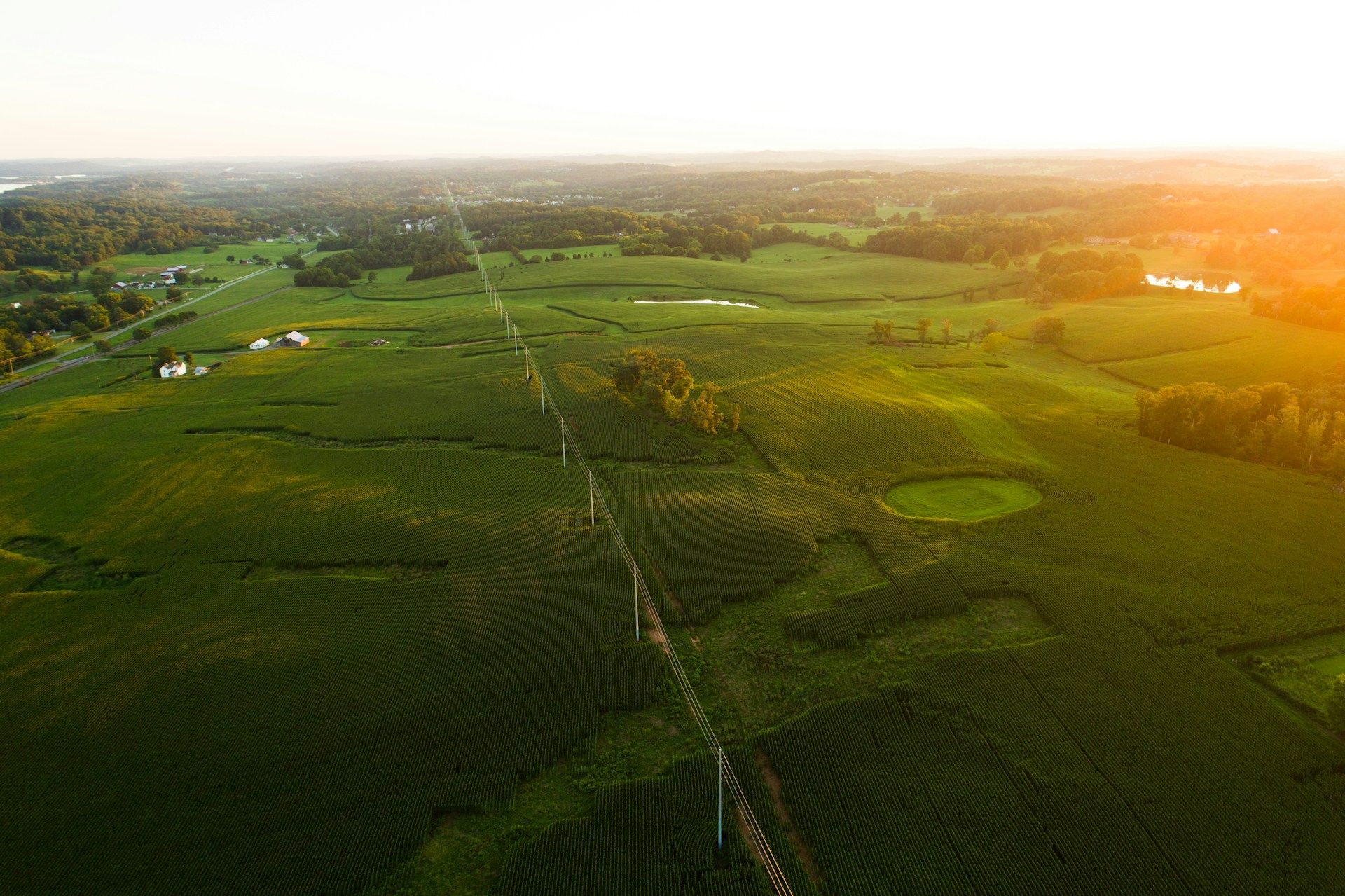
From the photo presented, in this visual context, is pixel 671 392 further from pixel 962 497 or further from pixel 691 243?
pixel 691 243

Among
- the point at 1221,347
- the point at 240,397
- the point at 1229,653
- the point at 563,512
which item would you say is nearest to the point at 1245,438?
the point at 1229,653

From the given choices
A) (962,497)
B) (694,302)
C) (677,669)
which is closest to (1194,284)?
(694,302)

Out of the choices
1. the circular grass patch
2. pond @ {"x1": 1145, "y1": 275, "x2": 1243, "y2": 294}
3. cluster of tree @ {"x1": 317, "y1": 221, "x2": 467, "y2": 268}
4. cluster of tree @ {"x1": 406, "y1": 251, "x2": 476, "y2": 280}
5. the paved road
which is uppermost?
cluster of tree @ {"x1": 317, "y1": 221, "x2": 467, "y2": 268}

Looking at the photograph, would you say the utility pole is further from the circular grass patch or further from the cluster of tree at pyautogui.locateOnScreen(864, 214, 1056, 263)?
the cluster of tree at pyautogui.locateOnScreen(864, 214, 1056, 263)

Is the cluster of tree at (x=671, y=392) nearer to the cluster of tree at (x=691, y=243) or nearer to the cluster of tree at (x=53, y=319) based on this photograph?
the cluster of tree at (x=53, y=319)

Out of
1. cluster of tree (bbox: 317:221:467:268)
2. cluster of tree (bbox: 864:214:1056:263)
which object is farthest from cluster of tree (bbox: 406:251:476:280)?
cluster of tree (bbox: 864:214:1056:263)

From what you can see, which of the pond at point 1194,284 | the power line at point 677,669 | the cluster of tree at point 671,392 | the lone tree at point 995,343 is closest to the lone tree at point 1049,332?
the lone tree at point 995,343
